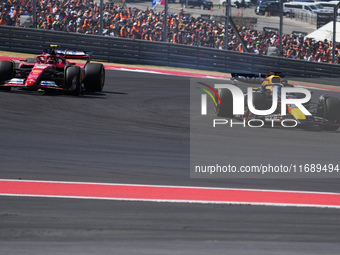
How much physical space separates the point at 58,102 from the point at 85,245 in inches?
344

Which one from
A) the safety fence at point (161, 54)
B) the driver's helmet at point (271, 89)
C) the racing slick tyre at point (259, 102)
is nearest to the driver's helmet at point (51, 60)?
the racing slick tyre at point (259, 102)

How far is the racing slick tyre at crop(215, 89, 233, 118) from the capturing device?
13016 mm

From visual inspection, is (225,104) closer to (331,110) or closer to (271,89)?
(271,89)

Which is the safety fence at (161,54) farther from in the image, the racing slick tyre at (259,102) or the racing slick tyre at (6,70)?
the racing slick tyre at (259,102)

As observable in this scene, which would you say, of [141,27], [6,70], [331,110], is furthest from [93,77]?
[141,27]

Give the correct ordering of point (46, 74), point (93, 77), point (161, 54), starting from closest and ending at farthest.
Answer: point (46, 74)
point (93, 77)
point (161, 54)

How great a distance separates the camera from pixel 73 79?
1427 centimetres

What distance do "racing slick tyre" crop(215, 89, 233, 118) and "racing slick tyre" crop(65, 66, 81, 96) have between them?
3.37 metres

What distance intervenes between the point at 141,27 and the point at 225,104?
1024 centimetres

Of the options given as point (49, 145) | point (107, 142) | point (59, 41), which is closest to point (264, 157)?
point (107, 142)

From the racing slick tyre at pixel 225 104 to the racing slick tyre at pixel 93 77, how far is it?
3.60m

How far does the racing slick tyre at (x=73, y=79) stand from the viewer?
46.0 feet

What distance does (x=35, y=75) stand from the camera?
45.7 feet

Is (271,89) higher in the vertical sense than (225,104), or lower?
higher
